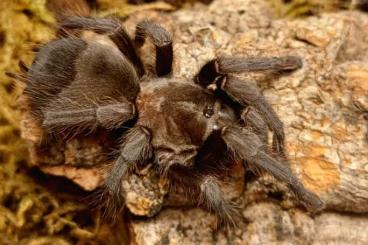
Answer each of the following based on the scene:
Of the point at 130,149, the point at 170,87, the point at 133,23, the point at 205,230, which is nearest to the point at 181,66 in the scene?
the point at 170,87

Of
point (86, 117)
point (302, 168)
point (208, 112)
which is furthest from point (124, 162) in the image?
point (302, 168)

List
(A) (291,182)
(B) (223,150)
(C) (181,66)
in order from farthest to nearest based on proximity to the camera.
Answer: (C) (181,66)
(B) (223,150)
(A) (291,182)

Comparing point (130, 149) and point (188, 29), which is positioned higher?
point (188, 29)

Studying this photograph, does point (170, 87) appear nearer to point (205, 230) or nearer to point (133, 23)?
point (133, 23)

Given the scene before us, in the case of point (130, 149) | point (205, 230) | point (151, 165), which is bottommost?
point (205, 230)

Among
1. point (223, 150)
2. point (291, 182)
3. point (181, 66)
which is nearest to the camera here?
point (291, 182)

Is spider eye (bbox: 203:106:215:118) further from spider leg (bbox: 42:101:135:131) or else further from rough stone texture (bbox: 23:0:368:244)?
spider leg (bbox: 42:101:135:131)

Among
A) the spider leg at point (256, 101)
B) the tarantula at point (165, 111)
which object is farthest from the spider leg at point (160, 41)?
the spider leg at point (256, 101)

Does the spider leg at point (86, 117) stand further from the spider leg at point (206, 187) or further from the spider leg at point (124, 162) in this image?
the spider leg at point (206, 187)
